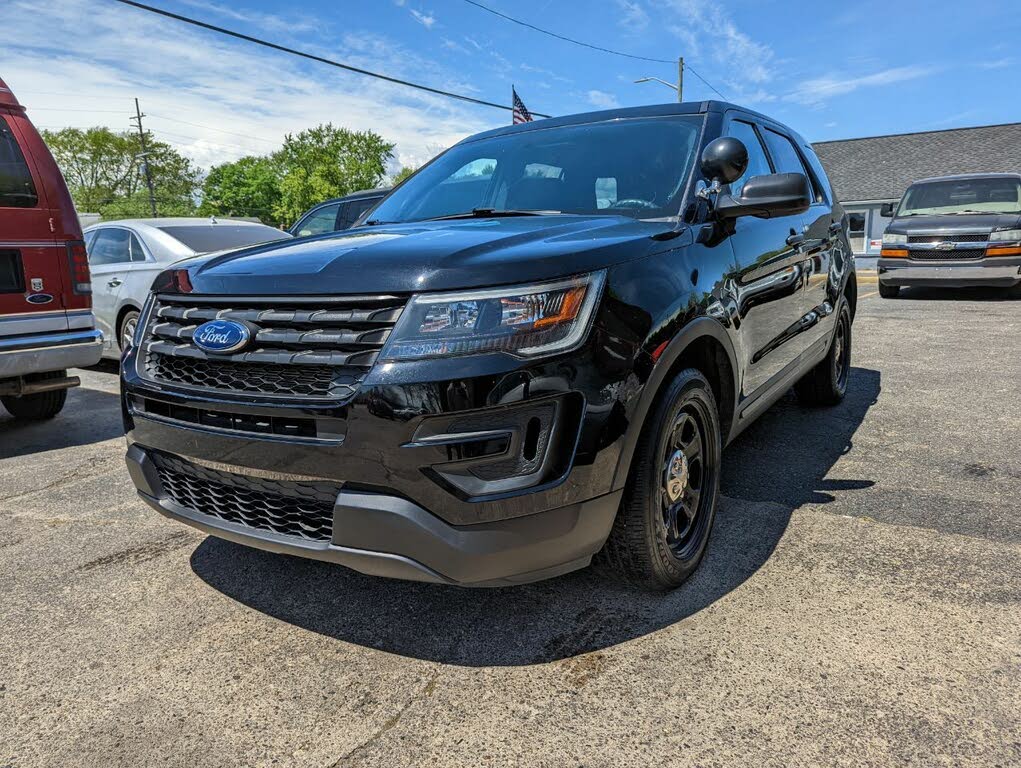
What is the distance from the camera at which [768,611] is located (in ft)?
8.31

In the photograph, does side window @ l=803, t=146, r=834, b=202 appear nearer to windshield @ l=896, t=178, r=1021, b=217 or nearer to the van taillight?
the van taillight

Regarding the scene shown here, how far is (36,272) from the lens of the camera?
469cm

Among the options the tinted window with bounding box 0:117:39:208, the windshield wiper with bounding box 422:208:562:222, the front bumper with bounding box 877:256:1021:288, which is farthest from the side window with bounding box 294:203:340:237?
the front bumper with bounding box 877:256:1021:288

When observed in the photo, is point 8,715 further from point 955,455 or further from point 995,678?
point 955,455

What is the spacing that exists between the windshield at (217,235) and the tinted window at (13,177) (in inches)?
84.3

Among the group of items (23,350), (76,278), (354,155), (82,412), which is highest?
(354,155)

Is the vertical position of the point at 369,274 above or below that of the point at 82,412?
above

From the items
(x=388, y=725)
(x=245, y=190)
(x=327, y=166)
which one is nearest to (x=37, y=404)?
(x=388, y=725)

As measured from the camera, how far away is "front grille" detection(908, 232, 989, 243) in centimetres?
1163

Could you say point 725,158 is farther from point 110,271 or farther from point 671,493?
point 110,271

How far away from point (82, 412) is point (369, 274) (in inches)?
192

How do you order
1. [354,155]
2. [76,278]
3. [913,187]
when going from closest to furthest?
[76,278] → [913,187] → [354,155]

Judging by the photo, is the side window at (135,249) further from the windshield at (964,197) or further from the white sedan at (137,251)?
the windshield at (964,197)

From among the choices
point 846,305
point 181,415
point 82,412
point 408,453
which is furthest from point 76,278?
point 846,305
